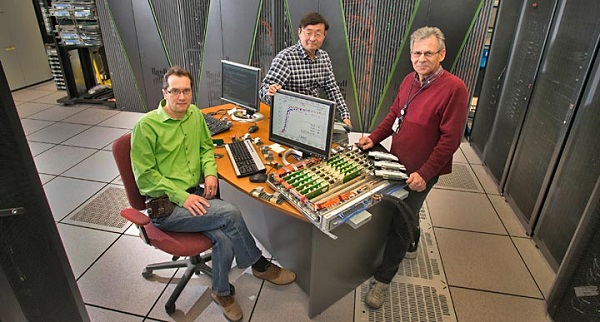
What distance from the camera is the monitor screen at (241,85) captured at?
2895mm

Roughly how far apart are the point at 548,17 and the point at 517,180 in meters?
1.48

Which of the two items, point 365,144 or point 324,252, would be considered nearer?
point 324,252

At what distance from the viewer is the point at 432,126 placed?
1.93 m

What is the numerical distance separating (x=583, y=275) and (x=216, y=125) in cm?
263

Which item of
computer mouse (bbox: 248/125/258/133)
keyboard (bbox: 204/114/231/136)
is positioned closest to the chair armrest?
keyboard (bbox: 204/114/231/136)

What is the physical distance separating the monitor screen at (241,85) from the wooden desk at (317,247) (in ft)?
1.31

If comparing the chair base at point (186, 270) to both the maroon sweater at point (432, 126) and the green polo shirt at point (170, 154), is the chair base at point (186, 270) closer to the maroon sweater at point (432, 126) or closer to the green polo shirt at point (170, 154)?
the green polo shirt at point (170, 154)

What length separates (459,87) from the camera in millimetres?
1816

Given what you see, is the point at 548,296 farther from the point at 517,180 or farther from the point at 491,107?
the point at 491,107

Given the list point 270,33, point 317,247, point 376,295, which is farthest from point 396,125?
point 270,33

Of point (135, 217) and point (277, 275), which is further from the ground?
point (135, 217)

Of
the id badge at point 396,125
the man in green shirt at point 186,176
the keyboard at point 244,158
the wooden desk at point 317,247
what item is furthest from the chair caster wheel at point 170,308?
the id badge at point 396,125

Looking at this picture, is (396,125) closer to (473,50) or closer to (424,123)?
(424,123)

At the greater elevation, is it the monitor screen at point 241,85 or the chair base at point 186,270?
the monitor screen at point 241,85
